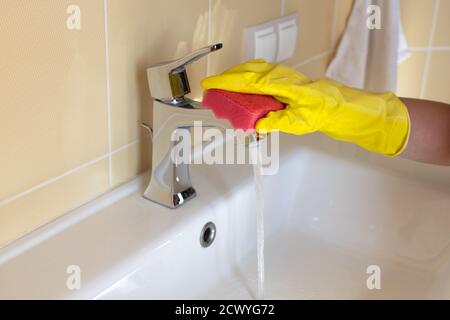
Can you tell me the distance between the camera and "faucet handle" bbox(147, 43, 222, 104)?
25.8 inches

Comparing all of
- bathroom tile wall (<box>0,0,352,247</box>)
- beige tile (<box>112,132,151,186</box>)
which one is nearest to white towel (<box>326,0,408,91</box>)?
bathroom tile wall (<box>0,0,352,247</box>)

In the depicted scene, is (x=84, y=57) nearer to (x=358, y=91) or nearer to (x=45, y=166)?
(x=45, y=166)

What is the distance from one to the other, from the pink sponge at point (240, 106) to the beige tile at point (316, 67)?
41 cm

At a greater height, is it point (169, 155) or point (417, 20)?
point (417, 20)

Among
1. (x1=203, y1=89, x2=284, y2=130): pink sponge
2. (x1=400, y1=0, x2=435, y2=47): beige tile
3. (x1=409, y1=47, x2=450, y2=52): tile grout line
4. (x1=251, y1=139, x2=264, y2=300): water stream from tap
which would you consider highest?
(x1=400, y1=0, x2=435, y2=47): beige tile

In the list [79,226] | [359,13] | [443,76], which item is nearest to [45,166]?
[79,226]

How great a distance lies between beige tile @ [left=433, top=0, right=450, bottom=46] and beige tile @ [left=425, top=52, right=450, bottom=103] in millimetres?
22

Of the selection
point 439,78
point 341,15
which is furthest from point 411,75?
point 341,15

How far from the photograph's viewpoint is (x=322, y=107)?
2.10 feet

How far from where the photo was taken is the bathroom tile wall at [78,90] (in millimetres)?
579

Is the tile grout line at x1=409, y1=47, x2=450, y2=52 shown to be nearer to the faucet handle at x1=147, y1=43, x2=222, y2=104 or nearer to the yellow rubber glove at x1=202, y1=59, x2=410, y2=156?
the yellow rubber glove at x1=202, y1=59, x2=410, y2=156

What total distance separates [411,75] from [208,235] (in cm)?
62

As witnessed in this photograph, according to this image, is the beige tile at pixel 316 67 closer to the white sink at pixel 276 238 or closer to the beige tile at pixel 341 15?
the beige tile at pixel 341 15

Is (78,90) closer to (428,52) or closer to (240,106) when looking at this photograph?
(240,106)
